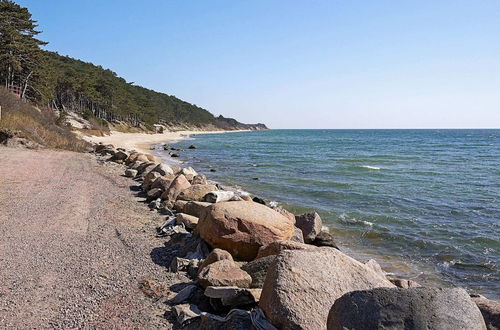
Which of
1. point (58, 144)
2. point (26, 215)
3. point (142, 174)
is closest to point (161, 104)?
point (58, 144)

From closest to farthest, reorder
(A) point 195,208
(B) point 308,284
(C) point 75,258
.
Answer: (B) point 308,284 → (C) point 75,258 → (A) point 195,208

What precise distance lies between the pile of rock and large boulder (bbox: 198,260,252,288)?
0.01 m

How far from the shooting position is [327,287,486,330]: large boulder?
2.75 m

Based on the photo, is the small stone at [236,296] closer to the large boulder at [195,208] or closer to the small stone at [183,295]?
the small stone at [183,295]

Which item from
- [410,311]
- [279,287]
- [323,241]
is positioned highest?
[410,311]

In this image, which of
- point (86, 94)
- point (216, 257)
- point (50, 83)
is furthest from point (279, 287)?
Result: point (86, 94)

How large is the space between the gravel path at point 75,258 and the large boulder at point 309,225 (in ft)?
11.4

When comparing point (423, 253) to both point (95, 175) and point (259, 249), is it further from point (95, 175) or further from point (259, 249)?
point (95, 175)

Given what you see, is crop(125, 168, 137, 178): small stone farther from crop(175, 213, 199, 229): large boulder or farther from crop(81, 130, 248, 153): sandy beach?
crop(81, 130, 248, 153): sandy beach

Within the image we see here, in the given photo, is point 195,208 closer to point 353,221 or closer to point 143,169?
point 353,221

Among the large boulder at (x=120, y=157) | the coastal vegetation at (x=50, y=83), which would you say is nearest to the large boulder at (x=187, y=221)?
the large boulder at (x=120, y=157)

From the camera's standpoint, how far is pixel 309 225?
905 centimetres

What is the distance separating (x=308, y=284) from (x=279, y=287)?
1.07 feet

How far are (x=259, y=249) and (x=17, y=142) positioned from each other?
1907cm
